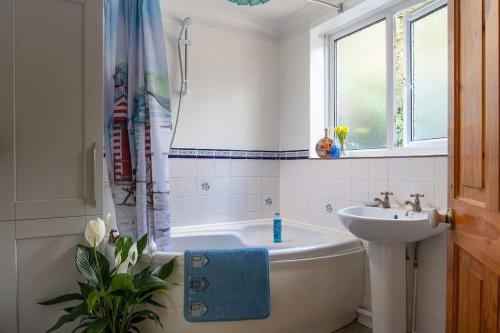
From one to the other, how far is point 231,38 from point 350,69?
100 cm

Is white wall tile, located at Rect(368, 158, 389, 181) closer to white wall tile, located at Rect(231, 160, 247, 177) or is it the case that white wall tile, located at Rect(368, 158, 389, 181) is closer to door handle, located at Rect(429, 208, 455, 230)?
white wall tile, located at Rect(231, 160, 247, 177)

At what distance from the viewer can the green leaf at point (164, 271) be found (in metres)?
1.76

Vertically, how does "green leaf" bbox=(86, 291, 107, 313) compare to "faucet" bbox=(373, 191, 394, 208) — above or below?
below

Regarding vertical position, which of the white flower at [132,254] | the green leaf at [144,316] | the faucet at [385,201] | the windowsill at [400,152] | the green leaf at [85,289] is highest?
the windowsill at [400,152]

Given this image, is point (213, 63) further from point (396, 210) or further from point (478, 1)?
point (478, 1)

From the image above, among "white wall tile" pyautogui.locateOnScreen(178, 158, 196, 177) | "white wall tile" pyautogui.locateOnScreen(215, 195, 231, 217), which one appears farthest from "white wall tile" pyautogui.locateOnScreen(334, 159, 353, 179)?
"white wall tile" pyautogui.locateOnScreen(178, 158, 196, 177)

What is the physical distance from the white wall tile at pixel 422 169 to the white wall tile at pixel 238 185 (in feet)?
4.37

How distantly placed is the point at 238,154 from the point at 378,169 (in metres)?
1.14

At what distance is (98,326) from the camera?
61.5 inches

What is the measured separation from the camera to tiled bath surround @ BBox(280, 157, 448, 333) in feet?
6.42

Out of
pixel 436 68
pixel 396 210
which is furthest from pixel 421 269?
pixel 436 68

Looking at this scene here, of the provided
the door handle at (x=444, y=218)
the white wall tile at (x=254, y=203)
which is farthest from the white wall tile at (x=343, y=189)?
the door handle at (x=444, y=218)

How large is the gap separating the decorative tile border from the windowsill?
8.0 inches

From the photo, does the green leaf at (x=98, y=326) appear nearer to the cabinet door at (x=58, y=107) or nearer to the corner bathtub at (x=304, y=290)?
the corner bathtub at (x=304, y=290)
